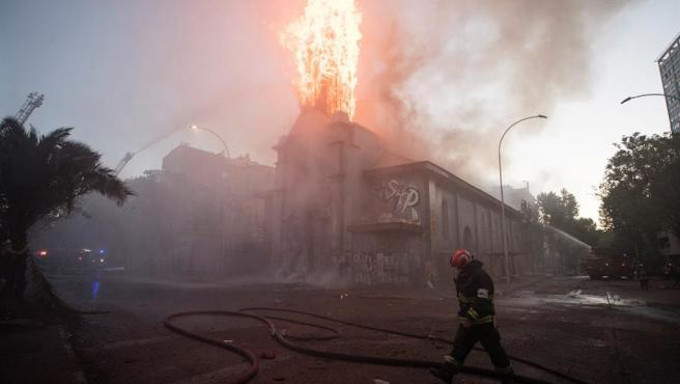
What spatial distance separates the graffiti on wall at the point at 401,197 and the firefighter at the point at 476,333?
21.6m

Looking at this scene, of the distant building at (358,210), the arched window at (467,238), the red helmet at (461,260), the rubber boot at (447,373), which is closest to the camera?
the rubber boot at (447,373)

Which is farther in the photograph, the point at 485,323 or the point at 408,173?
the point at 408,173

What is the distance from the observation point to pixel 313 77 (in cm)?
3173

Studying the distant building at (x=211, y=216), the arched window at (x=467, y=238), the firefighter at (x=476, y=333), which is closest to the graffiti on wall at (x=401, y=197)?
the arched window at (x=467, y=238)

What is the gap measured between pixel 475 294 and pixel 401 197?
75.9 feet

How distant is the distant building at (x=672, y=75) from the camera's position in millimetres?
56875

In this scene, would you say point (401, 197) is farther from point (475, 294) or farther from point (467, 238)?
point (475, 294)

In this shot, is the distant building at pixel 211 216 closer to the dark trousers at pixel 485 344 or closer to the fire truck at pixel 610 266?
the dark trousers at pixel 485 344

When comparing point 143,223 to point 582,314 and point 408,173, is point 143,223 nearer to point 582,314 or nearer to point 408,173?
point 408,173

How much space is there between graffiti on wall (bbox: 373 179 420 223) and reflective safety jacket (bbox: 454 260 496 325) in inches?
843

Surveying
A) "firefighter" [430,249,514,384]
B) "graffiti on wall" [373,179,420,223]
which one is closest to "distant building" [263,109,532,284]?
"graffiti on wall" [373,179,420,223]

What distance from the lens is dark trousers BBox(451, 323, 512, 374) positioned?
4.88 metres

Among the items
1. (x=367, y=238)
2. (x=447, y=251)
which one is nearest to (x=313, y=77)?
(x=367, y=238)

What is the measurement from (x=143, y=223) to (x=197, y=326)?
44334 millimetres
